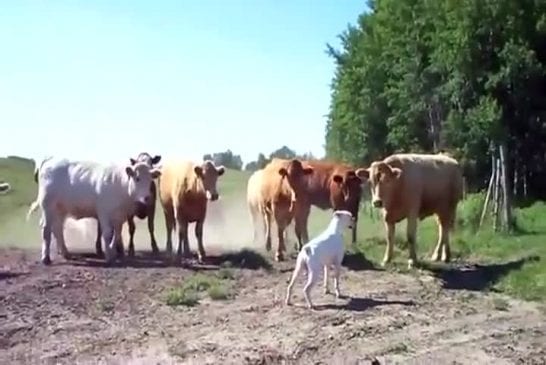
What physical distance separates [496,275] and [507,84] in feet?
57.3

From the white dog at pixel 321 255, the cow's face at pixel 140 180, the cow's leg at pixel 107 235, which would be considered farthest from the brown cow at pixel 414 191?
the cow's leg at pixel 107 235

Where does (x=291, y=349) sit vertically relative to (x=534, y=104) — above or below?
below

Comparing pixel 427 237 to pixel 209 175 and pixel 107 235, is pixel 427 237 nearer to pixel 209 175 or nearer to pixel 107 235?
pixel 209 175

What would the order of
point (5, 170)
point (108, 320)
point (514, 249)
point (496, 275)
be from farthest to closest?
point (5, 170), point (514, 249), point (496, 275), point (108, 320)

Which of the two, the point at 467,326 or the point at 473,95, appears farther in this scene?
the point at 473,95

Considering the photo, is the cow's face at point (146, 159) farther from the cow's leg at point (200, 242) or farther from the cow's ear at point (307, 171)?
the cow's ear at point (307, 171)

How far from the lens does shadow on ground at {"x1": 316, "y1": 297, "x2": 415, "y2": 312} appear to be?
15.0 metres

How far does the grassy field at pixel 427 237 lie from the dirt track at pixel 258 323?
98 centimetres

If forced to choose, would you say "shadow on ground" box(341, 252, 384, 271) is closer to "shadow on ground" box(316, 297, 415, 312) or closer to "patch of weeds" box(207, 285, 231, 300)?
"shadow on ground" box(316, 297, 415, 312)

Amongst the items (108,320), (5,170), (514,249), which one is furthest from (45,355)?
(5,170)

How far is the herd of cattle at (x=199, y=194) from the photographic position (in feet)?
65.7

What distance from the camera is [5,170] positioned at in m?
56.3

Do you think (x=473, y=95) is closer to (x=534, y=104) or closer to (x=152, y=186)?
(x=534, y=104)

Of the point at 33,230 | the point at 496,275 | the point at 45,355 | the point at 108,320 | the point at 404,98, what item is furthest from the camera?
the point at 404,98
